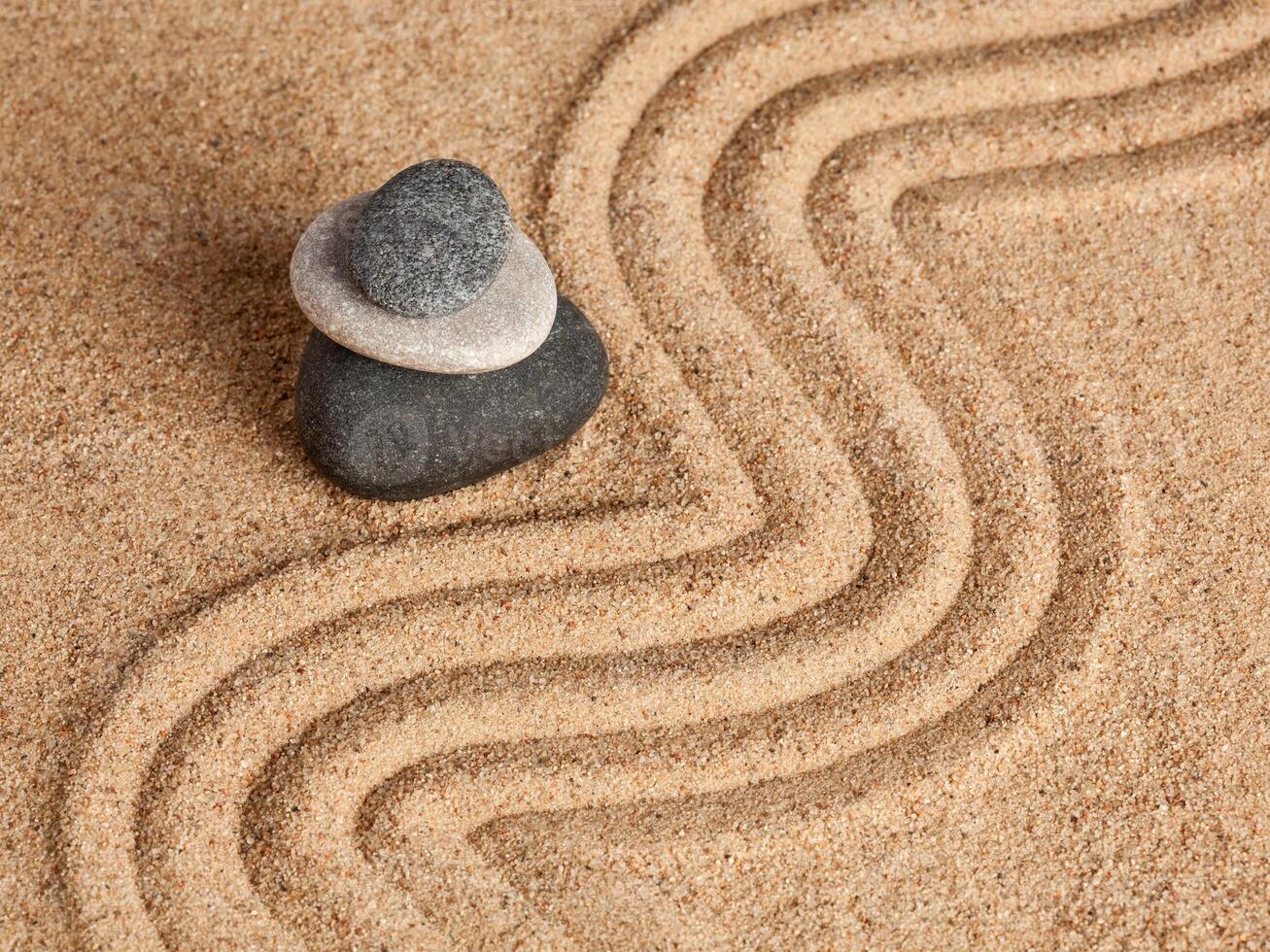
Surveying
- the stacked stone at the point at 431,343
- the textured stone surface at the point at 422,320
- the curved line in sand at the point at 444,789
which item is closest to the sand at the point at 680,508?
the curved line in sand at the point at 444,789

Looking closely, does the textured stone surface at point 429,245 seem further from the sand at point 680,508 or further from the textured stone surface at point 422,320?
the sand at point 680,508

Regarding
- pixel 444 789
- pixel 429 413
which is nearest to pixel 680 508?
pixel 429 413

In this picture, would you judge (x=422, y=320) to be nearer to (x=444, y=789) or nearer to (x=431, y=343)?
(x=431, y=343)

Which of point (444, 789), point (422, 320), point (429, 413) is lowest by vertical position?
point (444, 789)

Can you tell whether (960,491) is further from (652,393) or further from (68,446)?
(68,446)

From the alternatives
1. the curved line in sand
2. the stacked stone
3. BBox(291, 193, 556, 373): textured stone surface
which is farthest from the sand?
BBox(291, 193, 556, 373): textured stone surface

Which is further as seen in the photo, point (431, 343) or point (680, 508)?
point (680, 508)

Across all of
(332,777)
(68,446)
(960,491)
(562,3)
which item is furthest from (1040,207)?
(68,446)
